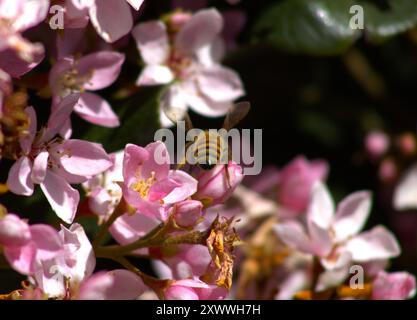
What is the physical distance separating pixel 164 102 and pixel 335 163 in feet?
2.07

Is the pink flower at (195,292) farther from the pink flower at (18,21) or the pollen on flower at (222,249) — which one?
the pink flower at (18,21)

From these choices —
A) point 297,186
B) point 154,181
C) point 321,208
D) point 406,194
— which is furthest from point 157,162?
point 406,194

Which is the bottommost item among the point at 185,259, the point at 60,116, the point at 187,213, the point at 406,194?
the point at 406,194

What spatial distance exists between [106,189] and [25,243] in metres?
0.23

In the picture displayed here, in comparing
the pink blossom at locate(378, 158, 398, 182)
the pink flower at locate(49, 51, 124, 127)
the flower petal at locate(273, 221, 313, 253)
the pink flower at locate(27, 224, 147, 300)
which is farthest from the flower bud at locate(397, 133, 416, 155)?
the pink flower at locate(27, 224, 147, 300)

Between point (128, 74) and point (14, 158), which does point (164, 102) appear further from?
point (14, 158)

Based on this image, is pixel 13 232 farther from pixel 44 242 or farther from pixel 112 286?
pixel 112 286

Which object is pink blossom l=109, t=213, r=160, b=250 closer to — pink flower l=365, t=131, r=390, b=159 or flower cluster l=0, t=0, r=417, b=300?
flower cluster l=0, t=0, r=417, b=300

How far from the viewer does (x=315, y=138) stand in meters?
1.93

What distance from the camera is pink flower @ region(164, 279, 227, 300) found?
3.59ft

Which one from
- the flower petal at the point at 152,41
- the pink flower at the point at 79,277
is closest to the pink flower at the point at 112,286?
the pink flower at the point at 79,277

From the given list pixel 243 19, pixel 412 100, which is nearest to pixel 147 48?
pixel 243 19

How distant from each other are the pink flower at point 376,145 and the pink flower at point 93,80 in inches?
29.0

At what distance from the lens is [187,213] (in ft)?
3.51
